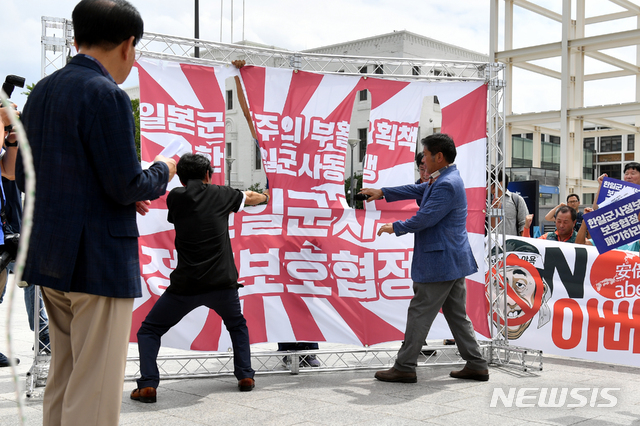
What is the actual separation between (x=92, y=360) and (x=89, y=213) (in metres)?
0.53

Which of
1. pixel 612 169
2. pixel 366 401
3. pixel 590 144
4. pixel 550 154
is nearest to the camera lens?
pixel 366 401

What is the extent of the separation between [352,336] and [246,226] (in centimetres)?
140

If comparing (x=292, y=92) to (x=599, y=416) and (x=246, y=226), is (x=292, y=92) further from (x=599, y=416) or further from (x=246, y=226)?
(x=599, y=416)

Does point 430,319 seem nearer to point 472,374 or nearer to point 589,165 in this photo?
point 472,374

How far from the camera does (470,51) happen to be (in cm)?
4103

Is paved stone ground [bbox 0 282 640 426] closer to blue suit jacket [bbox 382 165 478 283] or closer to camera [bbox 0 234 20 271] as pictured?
blue suit jacket [bbox 382 165 478 283]

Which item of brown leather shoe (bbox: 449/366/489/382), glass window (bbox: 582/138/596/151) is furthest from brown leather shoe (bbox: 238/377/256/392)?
glass window (bbox: 582/138/596/151)

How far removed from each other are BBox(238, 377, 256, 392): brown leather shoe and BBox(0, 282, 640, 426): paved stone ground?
0.06 metres

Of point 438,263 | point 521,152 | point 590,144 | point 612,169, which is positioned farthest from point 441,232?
point 590,144

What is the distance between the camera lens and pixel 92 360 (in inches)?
88.0

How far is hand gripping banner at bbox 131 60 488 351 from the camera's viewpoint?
207 inches

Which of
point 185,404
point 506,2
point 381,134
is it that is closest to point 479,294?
point 381,134

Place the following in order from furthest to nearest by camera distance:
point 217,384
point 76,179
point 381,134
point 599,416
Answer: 1. point 381,134
2. point 217,384
3. point 599,416
4. point 76,179

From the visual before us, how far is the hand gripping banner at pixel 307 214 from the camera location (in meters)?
5.26
